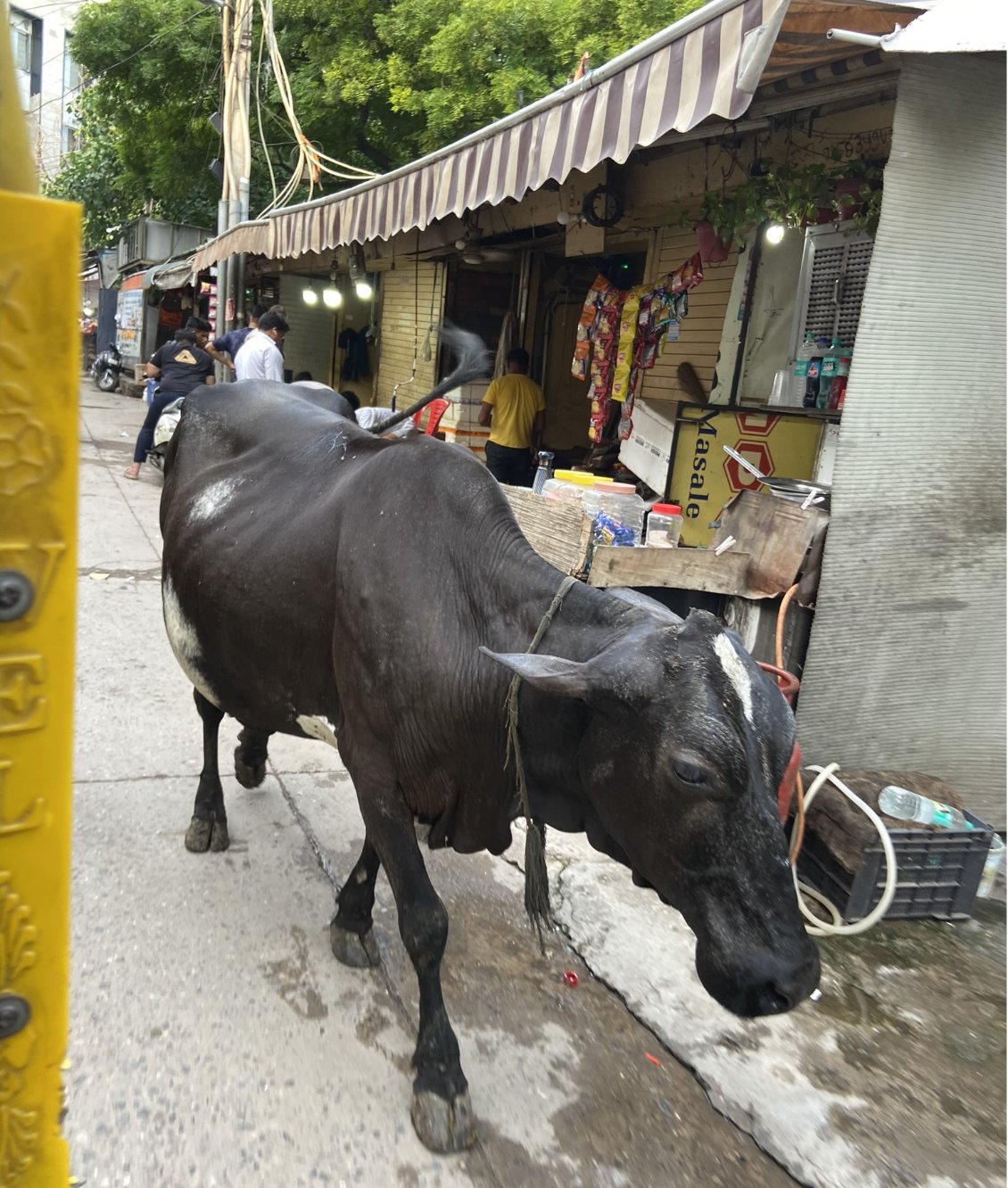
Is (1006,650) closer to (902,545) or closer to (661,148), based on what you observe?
(902,545)

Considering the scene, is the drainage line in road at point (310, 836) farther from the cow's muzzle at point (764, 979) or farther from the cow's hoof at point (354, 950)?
the cow's muzzle at point (764, 979)

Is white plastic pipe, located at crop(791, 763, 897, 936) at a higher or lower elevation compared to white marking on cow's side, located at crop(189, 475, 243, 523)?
lower

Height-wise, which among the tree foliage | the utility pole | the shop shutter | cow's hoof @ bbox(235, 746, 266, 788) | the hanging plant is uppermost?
the tree foliage

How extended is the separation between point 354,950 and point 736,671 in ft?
5.50

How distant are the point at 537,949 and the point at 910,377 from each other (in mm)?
2763

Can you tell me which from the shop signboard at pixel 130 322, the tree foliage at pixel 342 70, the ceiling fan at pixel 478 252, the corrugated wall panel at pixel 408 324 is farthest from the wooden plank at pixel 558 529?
the shop signboard at pixel 130 322

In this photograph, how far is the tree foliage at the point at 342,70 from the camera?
12.2 meters

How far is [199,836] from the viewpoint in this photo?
10.9 ft

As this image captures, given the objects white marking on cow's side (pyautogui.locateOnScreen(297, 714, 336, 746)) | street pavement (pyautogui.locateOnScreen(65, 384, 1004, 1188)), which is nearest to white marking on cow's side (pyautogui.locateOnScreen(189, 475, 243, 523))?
white marking on cow's side (pyautogui.locateOnScreen(297, 714, 336, 746))

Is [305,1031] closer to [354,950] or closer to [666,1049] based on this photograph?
[354,950]

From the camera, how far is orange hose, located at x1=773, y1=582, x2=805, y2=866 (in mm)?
3240

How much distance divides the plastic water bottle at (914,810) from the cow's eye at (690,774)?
2075 millimetres

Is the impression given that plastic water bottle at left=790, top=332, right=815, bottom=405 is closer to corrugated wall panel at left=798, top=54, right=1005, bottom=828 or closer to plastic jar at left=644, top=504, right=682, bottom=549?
plastic jar at left=644, top=504, right=682, bottom=549

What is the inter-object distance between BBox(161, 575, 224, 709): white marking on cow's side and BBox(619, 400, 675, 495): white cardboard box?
12.7 ft
